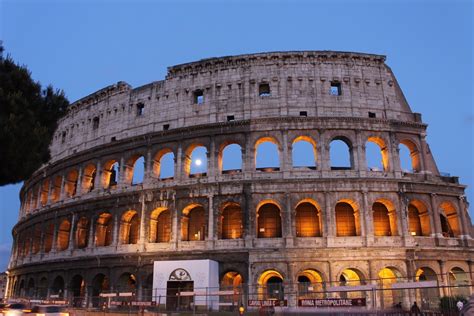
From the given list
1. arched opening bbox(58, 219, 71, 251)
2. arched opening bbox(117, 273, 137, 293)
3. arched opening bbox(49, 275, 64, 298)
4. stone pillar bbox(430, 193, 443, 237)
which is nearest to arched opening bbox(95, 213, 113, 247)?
arched opening bbox(117, 273, 137, 293)

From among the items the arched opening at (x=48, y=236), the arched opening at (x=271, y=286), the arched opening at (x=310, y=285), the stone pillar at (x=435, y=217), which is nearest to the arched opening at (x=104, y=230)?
the arched opening at (x=48, y=236)

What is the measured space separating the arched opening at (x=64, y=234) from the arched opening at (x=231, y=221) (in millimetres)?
12837

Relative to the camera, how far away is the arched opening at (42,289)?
30922 mm

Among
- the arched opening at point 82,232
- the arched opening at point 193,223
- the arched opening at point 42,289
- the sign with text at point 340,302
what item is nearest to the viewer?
the sign with text at point 340,302

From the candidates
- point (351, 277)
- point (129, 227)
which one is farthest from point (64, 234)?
point (351, 277)

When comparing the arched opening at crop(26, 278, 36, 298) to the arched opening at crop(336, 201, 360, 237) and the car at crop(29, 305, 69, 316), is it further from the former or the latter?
the arched opening at crop(336, 201, 360, 237)

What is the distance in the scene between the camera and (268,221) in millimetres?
26188

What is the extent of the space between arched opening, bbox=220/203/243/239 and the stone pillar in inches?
461

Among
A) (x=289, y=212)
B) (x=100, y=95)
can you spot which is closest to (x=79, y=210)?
(x=100, y=95)

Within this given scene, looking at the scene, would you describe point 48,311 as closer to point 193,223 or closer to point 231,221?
point 193,223

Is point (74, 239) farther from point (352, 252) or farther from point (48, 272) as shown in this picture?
point (352, 252)

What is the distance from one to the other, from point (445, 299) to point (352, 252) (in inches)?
253

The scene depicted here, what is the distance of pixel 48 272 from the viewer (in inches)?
1216

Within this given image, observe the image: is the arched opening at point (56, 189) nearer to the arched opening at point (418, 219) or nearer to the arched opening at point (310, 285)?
the arched opening at point (310, 285)
